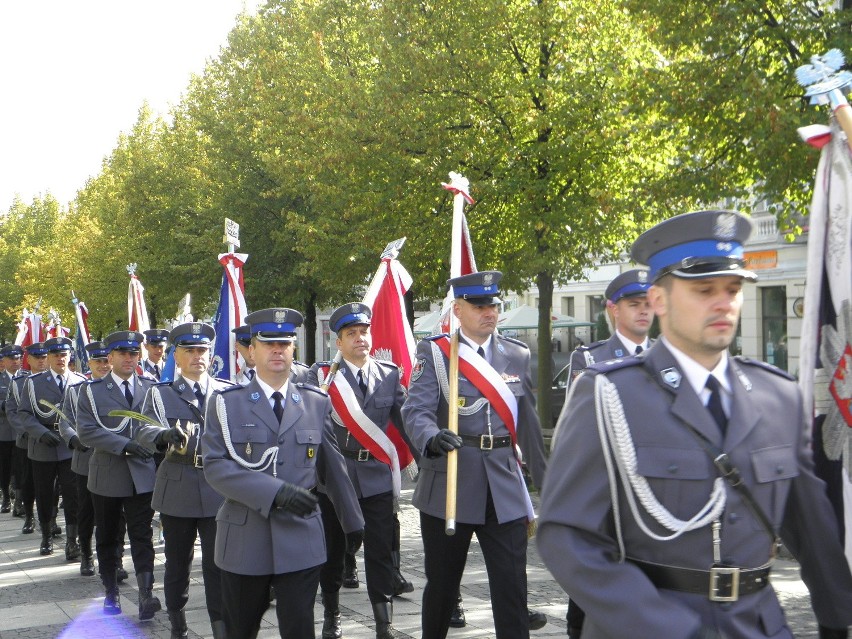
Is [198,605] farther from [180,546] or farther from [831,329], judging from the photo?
[831,329]

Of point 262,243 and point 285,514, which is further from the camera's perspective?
point 262,243

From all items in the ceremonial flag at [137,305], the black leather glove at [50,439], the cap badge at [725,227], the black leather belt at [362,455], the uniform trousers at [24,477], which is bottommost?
the uniform trousers at [24,477]

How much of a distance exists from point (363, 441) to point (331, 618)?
4.10ft

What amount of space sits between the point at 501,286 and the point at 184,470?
12808mm

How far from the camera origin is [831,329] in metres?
4.12

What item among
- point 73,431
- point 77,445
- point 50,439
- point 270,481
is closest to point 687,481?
point 270,481

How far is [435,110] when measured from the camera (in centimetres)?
1830

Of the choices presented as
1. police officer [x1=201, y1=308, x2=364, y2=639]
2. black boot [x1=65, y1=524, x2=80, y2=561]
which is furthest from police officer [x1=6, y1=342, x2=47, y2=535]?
police officer [x1=201, y1=308, x2=364, y2=639]

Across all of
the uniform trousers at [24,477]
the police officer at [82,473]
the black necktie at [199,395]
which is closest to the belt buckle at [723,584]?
the black necktie at [199,395]

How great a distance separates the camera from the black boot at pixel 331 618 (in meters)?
7.55

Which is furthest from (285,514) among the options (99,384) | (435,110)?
(435,110)

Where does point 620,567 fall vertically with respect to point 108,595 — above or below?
above

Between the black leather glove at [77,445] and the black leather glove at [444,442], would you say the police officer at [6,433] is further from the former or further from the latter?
the black leather glove at [444,442]

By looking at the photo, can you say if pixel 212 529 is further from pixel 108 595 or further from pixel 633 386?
pixel 633 386
